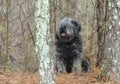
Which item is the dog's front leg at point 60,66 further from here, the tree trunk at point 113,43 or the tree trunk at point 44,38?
the tree trunk at point 44,38

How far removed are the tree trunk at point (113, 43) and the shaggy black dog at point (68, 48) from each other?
2.15m

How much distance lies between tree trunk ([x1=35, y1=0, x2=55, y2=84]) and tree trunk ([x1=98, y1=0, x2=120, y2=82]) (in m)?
1.99

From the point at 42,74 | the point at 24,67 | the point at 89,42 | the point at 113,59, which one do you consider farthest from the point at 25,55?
the point at 42,74

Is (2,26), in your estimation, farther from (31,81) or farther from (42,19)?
(42,19)

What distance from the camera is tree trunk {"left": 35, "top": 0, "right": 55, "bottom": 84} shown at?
688 centimetres

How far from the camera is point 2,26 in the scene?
492 inches

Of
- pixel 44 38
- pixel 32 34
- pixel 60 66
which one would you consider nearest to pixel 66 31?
pixel 60 66

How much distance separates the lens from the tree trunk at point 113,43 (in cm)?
848

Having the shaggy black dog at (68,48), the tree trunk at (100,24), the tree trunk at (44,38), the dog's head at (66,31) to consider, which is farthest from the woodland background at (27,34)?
the tree trunk at (44,38)

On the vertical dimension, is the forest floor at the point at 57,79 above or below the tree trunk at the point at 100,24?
below

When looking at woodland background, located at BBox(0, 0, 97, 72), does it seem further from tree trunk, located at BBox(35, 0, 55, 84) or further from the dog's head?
tree trunk, located at BBox(35, 0, 55, 84)

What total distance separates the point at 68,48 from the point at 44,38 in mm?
3996

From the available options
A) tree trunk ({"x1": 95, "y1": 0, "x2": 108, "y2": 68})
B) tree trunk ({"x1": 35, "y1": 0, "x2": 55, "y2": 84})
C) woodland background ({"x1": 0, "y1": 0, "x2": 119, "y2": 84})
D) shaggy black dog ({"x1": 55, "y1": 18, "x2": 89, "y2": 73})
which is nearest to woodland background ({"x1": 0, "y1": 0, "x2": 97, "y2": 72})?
woodland background ({"x1": 0, "y1": 0, "x2": 119, "y2": 84})

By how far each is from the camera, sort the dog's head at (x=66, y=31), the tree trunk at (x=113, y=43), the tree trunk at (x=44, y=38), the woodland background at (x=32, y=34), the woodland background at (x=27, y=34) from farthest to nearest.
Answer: the woodland background at (x=27, y=34) → the woodland background at (x=32, y=34) → the dog's head at (x=66, y=31) → the tree trunk at (x=113, y=43) → the tree trunk at (x=44, y=38)
